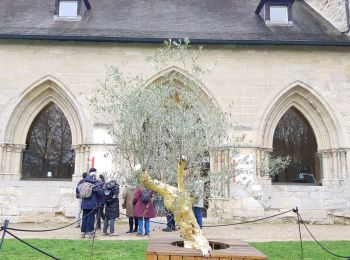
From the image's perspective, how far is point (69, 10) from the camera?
12211 millimetres

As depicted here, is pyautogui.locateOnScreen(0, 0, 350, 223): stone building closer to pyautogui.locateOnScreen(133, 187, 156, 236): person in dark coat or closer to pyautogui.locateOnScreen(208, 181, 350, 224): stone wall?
pyautogui.locateOnScreen(208, 181, 350, 224): stone wall

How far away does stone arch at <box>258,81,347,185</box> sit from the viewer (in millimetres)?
10734

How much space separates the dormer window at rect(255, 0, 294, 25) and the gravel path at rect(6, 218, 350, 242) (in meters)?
6.30

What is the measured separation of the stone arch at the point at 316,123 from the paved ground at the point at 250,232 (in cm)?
183

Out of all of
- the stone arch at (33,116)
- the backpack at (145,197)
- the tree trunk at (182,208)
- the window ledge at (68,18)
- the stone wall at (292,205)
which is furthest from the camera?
the window ledge at (68,18)

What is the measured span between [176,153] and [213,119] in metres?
0.75

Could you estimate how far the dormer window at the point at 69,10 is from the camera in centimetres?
1207

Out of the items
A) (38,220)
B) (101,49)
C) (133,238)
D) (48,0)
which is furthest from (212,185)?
(48,0)

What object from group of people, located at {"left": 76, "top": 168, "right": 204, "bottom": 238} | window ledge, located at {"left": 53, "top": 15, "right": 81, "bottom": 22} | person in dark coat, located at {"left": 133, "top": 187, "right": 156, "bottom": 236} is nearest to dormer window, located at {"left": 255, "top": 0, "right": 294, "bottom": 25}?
window ledge, located at {"left": 53, "top": 15, "right": 81, "bottom": 22}

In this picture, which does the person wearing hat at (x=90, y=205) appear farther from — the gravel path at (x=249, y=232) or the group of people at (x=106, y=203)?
the gravel path at (x=249, y=232)

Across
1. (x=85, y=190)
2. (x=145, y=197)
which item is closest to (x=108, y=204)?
(x=85, y=190)

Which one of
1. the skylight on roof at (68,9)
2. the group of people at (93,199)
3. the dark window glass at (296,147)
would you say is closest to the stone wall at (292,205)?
the dark window glass at (296,147)

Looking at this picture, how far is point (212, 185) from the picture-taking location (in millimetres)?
4723

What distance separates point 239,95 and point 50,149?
663 cm
